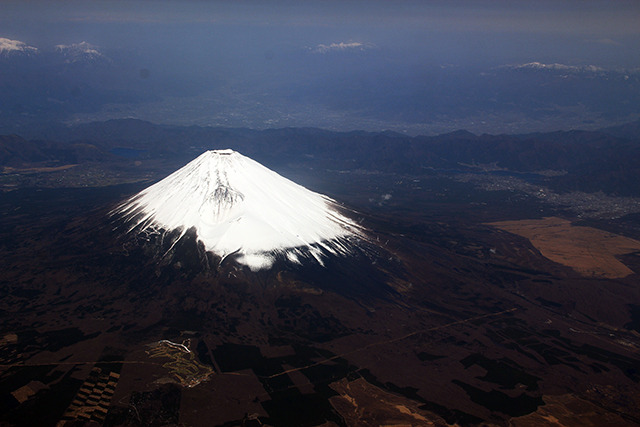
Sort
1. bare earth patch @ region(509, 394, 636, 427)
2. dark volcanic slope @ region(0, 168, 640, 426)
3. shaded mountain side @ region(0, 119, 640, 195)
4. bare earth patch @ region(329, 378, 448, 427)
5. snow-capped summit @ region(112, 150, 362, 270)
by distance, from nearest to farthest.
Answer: bare earth patch @ region(329, 378, 448, 427)
bare earth patch @ region(509, 394, 636, 427)
dark volcanic slope @ region(0, 168, 640, 426)
snow-capped summit @ region(112, 150, 362, 270)
shaded mountain side @ region(0, 119, 640, 195)

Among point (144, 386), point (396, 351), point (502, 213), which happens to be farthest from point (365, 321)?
point (502, 213)

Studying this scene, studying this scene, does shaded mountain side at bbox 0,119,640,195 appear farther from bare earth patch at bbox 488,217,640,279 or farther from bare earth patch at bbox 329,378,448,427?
bare earth patch at bbox 329,378,448,427

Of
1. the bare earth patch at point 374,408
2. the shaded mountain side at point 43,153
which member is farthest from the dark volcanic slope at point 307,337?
the shaded mountain side at point 43,153

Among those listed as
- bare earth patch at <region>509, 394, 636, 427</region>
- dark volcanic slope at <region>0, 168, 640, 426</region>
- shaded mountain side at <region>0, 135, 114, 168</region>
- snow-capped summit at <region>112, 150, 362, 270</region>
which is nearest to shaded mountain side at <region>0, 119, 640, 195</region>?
shaded mountain side at <region>0, 135, 114, 168</region>

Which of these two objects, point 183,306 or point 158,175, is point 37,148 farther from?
point 183,306

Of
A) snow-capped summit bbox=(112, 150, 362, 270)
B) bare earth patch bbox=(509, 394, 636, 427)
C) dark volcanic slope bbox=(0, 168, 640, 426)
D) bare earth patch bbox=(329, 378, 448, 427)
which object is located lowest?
bare earth patch bbox=(509, 394, 636, 427)

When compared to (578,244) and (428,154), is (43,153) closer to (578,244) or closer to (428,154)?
(428,154)

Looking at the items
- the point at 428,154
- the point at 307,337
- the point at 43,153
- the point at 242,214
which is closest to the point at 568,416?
the point at 307,337
